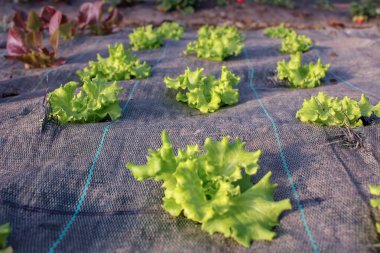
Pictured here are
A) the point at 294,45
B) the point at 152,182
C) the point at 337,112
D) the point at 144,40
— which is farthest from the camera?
the point at 144,40

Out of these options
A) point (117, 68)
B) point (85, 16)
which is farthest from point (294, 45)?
point (85, 16)

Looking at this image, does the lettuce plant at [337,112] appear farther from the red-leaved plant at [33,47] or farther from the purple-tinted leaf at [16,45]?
the purple-tinted leaf at [16,45]

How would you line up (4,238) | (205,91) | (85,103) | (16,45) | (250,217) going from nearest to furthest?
(4,238) < (250,217) < (85,103) < (205,91) < (16,45)

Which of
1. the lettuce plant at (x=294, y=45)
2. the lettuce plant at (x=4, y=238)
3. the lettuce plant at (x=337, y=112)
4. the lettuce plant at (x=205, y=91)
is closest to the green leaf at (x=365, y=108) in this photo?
the lettuce plant at (x=337, y=112)

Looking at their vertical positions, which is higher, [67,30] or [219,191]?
[219,191]

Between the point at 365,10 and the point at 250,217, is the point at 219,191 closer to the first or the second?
the point at 250,217

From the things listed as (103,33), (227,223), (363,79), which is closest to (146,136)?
(227,223)

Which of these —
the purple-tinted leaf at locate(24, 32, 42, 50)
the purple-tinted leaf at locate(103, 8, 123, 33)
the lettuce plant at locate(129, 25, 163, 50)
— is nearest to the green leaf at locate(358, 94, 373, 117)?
the lettuce plant at locate(129, 25, 163, 50)
